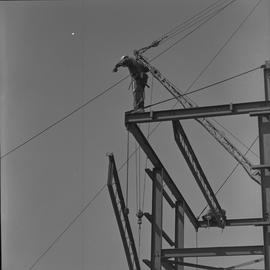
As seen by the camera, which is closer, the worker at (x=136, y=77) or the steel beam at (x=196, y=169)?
the steel beam at (x=196, y=169)

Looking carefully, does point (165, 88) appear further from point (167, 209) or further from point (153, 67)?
point (167, 209)

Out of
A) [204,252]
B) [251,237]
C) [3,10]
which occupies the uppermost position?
[3,10]

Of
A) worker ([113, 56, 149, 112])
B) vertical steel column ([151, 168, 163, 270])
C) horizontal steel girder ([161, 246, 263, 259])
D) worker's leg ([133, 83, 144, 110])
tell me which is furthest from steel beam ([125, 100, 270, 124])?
horizontal steel girder ([161, 246, 263, 259])

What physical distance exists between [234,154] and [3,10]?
14244 millimetres

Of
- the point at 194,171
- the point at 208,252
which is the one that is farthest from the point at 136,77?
the point at 208,252

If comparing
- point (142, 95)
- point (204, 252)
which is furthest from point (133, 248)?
point (142, 95)

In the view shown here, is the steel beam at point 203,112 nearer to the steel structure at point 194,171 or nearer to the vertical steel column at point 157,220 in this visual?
the steel structure at point 194,171

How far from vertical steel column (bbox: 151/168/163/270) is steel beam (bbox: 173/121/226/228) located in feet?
4.23

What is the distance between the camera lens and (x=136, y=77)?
27344 millimetres

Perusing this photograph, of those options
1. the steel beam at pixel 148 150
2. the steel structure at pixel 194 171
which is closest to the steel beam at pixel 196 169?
the steel structure at pixel 194 171

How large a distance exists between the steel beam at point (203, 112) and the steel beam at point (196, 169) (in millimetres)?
1621

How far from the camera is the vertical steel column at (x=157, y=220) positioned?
25.6 metres

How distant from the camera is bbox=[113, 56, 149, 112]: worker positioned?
26703 millimetres

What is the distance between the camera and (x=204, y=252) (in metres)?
25.2
